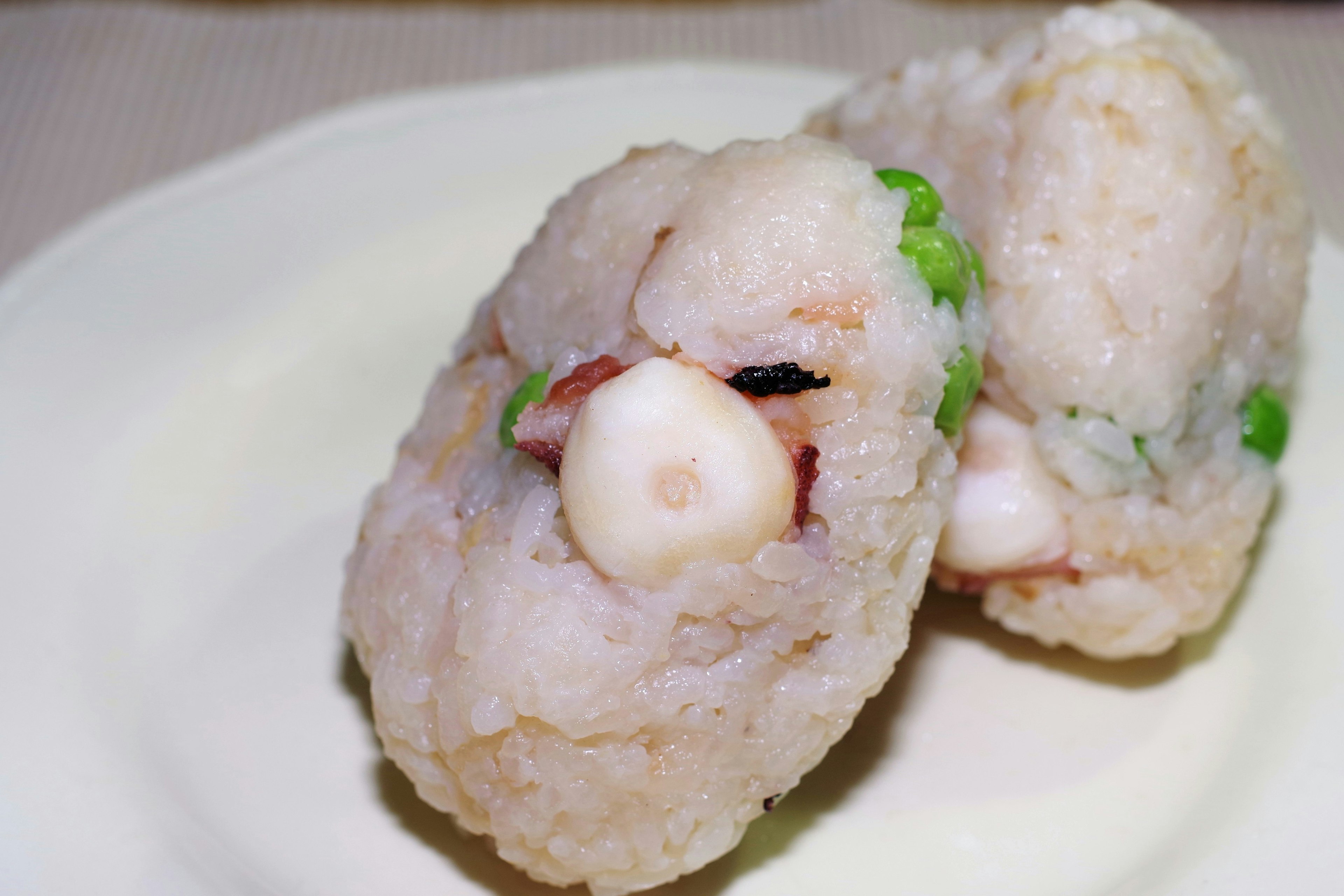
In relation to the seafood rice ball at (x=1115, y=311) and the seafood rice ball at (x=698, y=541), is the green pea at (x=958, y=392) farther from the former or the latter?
the seafood rice ball at (x=1115, y=311)

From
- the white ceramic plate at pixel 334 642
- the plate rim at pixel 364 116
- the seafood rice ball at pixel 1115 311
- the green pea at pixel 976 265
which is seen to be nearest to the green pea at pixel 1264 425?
the seafood rice ball at pixel 1115 311

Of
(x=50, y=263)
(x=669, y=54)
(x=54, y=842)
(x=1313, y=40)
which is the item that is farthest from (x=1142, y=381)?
(x=1313, y=40)

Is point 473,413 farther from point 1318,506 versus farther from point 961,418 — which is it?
point 1318,506

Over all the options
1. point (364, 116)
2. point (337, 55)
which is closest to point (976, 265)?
point (364, 116)

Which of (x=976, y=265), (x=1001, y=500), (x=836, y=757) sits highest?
(x=976, y=265)

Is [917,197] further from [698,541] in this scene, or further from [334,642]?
[334,642]

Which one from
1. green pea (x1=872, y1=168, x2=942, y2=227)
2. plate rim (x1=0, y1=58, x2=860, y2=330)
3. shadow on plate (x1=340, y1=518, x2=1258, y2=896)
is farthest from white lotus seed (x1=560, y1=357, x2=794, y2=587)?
plate rim (x1=0, y1=58, x2=860, y2=330)
